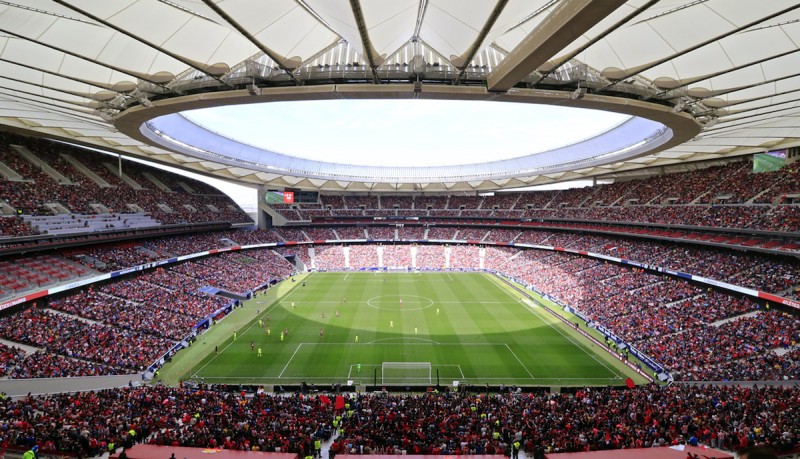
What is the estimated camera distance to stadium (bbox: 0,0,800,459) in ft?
42.1

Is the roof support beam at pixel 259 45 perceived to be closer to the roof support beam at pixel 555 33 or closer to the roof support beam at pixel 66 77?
the roof support beam at pixel 555 33

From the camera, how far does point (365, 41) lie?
12242 mm

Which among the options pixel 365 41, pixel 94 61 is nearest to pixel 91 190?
pixel 94 61

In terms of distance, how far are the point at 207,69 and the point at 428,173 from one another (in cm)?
5344

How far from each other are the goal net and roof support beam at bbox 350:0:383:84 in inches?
684

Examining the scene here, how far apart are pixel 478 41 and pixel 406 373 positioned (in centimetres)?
2011

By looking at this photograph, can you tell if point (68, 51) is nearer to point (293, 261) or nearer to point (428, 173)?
point (293, 261)

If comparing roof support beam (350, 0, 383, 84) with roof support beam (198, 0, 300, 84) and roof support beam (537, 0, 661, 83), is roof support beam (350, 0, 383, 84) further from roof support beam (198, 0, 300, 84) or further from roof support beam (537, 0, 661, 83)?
roof support beam (537, 0, 661, 83)

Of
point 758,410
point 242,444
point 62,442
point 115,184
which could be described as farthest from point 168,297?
point 758,410

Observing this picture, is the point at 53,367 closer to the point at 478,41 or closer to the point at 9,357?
the point at 9,357

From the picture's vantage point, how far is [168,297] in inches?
1391

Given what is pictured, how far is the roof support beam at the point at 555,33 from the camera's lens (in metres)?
8.95

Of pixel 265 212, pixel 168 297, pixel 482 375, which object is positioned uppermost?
pixel 265 212

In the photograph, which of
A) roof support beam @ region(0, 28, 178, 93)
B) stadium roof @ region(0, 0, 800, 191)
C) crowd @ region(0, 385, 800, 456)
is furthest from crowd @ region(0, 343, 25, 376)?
roof support beam @ region(0, 28, 178, 93)
